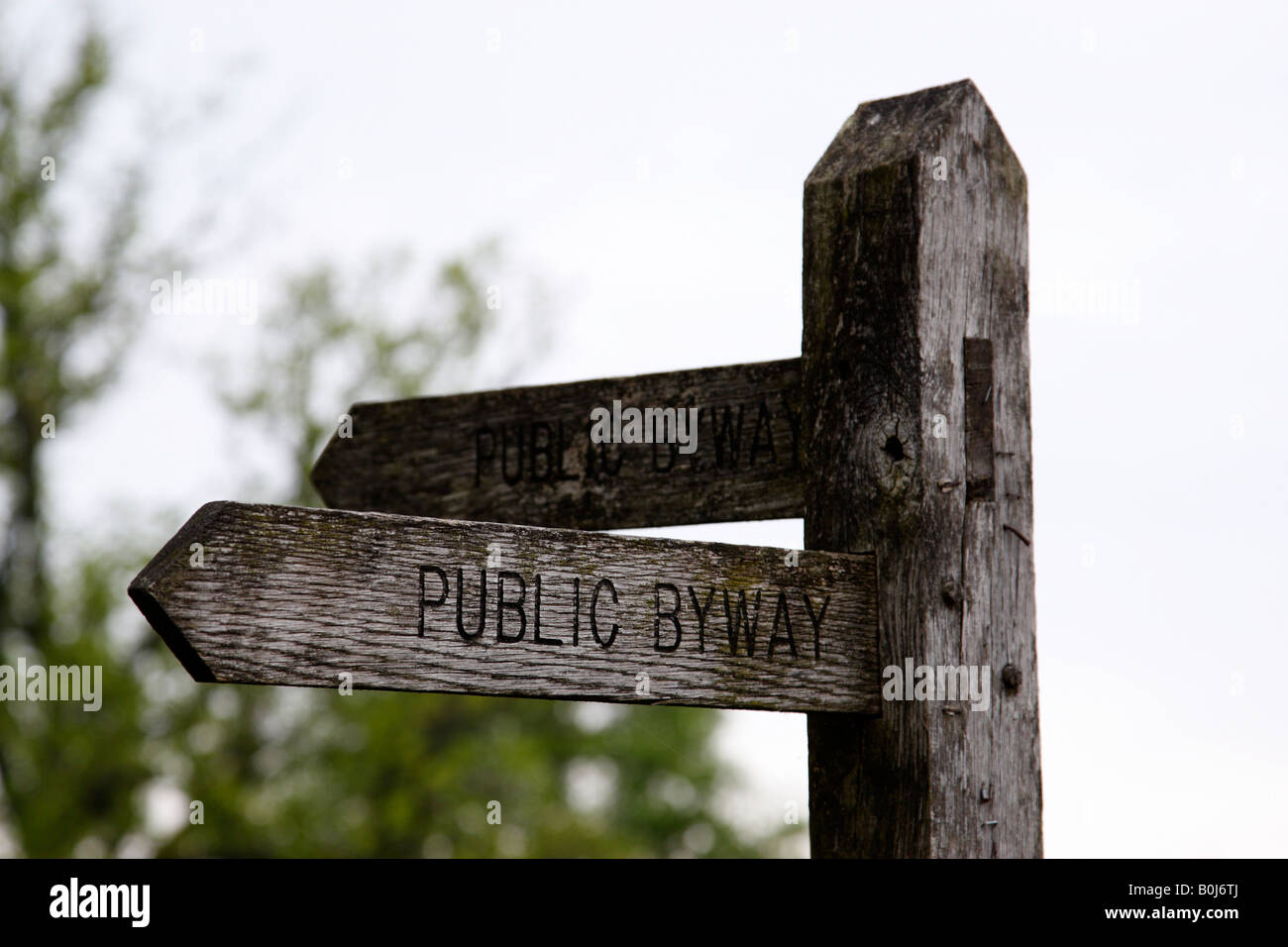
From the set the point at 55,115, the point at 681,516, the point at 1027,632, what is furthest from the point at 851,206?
the point at 55,115

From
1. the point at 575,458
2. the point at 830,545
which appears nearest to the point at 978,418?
the point at 830,545

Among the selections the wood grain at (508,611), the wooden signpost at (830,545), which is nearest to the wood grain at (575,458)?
the wooden signpost at (830,545)

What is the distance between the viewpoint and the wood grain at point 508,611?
175cm

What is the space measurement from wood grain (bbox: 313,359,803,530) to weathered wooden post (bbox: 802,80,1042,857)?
10cm

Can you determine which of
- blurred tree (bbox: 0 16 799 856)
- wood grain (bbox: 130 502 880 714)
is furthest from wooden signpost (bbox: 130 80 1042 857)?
blurred tree (bbox: 0 16 799 856)

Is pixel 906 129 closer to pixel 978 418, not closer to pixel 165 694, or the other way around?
pixel 978 418

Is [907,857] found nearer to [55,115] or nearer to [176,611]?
[176,611]

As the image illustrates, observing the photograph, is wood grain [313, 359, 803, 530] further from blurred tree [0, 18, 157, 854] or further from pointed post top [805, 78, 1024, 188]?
blurred tree [0, 18, 157, 854]

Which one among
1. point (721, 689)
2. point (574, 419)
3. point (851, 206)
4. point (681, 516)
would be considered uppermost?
point (851, 206)

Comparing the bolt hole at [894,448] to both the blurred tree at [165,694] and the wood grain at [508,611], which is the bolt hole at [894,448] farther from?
the blurred tree at [165,694]

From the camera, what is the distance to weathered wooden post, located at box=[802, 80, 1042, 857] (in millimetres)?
2264

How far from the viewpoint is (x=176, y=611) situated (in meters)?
1.68

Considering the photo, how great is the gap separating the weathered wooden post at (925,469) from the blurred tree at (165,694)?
8769 mm
